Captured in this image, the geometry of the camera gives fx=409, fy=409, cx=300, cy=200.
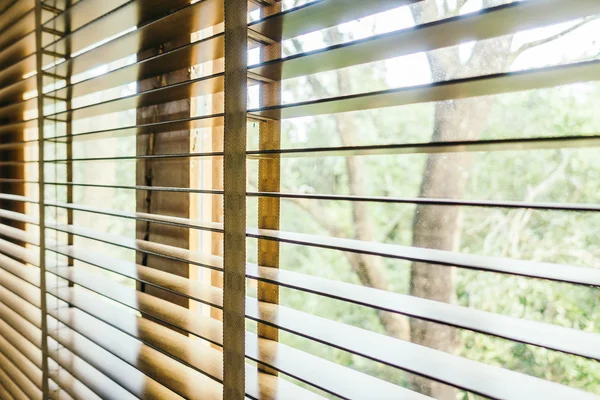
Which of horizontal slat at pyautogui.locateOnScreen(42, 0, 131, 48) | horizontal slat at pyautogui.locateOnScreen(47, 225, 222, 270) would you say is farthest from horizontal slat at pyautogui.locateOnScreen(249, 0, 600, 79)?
horizontal slat at pyautogui.locateOnScreen(42, 0, 131, 48)

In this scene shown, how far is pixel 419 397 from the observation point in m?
0.58

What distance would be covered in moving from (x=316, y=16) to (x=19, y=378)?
61.4 inches

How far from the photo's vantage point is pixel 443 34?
492mm

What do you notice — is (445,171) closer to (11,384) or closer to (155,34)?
(155,34)

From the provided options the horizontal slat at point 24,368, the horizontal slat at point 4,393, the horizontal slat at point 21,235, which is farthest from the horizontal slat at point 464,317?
the horizontal slat at point 4,393

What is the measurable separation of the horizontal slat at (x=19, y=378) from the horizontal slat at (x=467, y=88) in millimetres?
1249

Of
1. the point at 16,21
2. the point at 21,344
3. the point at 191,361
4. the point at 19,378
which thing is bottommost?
the point at 19,378

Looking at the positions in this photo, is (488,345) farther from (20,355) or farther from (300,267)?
(20,355)

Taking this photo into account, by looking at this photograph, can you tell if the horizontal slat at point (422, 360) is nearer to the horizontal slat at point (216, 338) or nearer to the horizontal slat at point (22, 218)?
the horizontal slat at point (216, 338)

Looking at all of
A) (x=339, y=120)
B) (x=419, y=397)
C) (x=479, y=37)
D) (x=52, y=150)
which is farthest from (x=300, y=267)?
(x=479, y=37)

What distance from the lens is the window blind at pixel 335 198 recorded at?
497 mm

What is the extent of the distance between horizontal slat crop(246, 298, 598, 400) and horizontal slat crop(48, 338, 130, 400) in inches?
20.1

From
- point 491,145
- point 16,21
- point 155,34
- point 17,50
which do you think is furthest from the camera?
point 17,50

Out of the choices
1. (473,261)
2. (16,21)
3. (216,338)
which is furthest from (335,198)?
(16,21)
